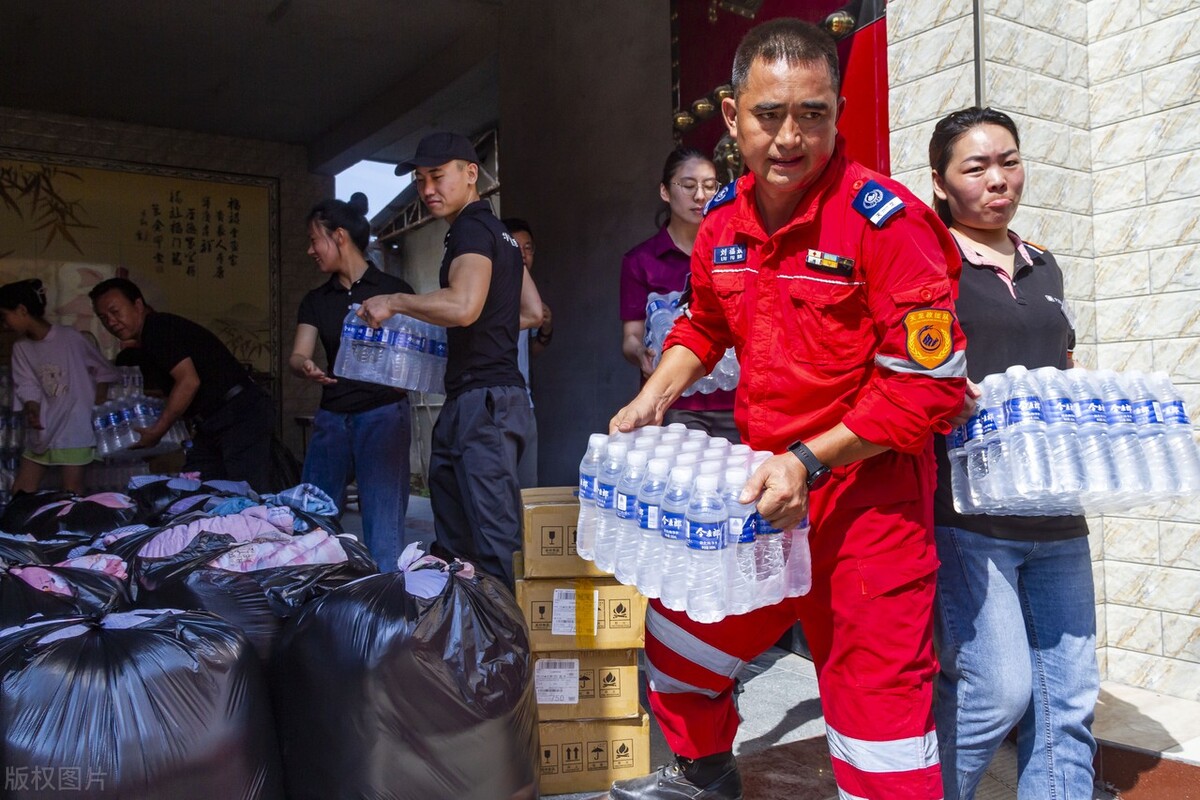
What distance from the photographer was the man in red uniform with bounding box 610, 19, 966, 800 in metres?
1.54

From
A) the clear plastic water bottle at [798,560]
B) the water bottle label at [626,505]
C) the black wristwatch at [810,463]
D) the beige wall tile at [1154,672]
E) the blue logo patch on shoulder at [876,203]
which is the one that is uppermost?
the blue logo patch on shoulder at [876,203]

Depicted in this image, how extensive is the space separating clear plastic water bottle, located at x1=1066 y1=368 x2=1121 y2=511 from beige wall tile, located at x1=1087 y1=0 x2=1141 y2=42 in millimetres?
1789

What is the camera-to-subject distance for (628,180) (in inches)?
214

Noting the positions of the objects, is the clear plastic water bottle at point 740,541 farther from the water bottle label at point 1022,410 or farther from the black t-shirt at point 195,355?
the black t-shirt at point 195,355

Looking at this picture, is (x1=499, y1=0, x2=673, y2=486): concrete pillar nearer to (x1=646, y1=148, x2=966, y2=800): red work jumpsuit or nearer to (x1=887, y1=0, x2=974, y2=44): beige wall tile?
(x1=887, y1=0, x2=974, y2=44): beige wall tile

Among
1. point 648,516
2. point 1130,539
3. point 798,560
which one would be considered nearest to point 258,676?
point 648,516

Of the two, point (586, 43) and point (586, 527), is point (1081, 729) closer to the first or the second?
point (586, 527)

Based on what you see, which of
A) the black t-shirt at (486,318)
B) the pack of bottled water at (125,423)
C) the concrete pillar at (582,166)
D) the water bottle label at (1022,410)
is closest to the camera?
the water bottle label at (1022,410)

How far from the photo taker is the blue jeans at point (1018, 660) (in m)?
1.85

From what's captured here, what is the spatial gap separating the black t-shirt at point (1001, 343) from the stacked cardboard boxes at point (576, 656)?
904mm

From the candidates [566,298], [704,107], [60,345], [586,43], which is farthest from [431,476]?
[586,43]

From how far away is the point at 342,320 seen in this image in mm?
3596

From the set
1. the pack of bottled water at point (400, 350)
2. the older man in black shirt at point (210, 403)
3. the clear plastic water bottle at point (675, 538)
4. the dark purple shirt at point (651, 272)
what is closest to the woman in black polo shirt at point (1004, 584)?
the clear plastic water bottle at point (675, 538)

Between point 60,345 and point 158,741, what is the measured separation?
3.79 meters
